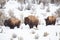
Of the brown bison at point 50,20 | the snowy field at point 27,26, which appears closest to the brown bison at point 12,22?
the snowy field at point 27,26

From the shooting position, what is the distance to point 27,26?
134 centimetres

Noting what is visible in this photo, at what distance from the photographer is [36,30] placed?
135 centimetres

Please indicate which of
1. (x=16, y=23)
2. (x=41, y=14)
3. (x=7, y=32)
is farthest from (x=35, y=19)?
(x=7, y=32)

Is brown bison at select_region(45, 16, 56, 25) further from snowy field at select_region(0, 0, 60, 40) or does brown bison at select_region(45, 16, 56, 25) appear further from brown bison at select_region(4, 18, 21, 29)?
brown bison at select_region(4, 18, 21, 29)

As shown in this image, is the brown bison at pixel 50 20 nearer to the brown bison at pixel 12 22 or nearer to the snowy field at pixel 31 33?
the snowy field at pixel 31 33

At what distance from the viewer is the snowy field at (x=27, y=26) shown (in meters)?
1.32

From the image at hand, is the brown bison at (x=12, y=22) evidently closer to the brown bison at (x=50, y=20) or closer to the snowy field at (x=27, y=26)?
the snowy field at (x=27, y=26)

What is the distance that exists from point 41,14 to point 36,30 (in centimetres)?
16

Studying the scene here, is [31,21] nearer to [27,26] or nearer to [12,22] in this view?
[27,26]

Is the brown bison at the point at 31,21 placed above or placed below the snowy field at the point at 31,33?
above

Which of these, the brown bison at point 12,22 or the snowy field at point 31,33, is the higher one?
the brown bison at point 12,22

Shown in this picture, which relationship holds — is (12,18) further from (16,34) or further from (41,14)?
(41,14)

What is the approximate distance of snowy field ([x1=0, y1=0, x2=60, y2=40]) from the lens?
4.32 feet

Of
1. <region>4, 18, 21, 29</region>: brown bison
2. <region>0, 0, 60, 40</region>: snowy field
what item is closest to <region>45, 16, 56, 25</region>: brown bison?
<region>0, 0, 60, 40</region>: snowy field
